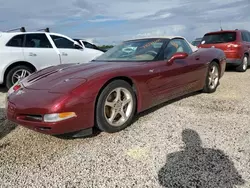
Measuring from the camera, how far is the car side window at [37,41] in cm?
634

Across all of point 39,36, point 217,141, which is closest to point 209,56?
point 217,141

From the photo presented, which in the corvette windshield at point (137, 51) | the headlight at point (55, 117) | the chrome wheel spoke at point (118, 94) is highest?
the corvette windshield at point (137, 51)

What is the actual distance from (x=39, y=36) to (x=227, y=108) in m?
4.96

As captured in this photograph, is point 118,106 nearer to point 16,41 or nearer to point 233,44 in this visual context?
point 16,41

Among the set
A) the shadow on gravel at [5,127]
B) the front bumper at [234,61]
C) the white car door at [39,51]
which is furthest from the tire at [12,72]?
the front bumper at [234,61]

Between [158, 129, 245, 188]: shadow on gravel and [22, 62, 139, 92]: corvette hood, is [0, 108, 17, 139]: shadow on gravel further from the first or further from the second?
[158, 129, 245, 188]: shadow on gravel

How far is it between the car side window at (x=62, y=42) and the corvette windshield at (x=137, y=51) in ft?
9.07

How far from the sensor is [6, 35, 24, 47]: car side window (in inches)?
238

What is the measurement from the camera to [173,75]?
395 centimetres

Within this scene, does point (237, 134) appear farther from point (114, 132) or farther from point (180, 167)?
point (114, 132)

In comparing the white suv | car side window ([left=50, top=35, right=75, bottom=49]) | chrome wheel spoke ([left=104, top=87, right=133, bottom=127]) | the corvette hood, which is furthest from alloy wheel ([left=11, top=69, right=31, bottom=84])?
chrome wheel spoke ([left=104, top=87, right=133, bottom=127])

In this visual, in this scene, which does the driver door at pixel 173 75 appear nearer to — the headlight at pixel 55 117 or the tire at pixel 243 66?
the headlight at pixel 55 117

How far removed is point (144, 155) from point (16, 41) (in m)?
4.93

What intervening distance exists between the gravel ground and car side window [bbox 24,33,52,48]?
329cm
